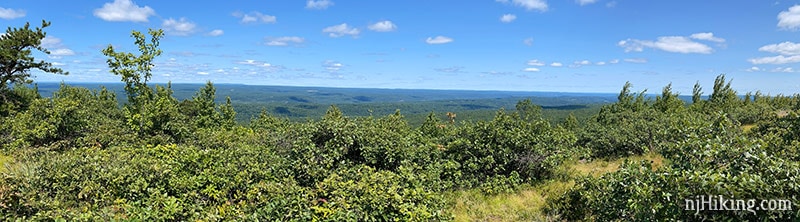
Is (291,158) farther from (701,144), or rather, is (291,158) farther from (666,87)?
(666,87)

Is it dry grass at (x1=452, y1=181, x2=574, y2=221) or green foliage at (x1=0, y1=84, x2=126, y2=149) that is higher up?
green foliage at (x1=0, y1=84, x2=126, y2=149)

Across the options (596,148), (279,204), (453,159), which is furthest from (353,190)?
(596,148)

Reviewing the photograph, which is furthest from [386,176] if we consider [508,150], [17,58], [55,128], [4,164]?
[17,58]

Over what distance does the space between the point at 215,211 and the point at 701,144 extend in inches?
316

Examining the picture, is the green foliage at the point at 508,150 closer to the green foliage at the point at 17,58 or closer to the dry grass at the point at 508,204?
the dry grass at the point at 508,204

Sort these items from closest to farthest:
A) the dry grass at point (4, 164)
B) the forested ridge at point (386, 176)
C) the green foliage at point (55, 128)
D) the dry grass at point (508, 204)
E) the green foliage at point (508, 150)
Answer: the forested ridge at point (386, 176) < the dry grass at point (4, 164) < the dry grass at point (508, 204) < the green foliage at point (508, 150) < the green foliage at point (55, 128)

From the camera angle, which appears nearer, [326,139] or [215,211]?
[215,211]

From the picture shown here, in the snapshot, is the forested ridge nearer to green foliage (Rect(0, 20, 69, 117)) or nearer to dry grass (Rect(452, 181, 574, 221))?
dry grass (Rect(452, 181, 574, 221))

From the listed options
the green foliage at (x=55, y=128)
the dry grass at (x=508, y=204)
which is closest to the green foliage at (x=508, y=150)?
the dry grass at (x=508, y=204)

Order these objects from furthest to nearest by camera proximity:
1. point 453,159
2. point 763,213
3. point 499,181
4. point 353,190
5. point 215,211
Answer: point 453,159 < point 499,181 < point 353,190 < point 215,211 < point 763,213

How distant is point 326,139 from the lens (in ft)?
36.3

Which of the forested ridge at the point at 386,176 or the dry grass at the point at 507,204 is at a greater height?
the forested ridge at the point at 386,176

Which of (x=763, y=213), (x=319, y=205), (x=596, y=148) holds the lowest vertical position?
(x=596, y=148)

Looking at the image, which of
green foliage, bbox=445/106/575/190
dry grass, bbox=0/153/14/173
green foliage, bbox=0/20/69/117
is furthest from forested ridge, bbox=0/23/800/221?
green foliage, bbox=0/20/69/117
